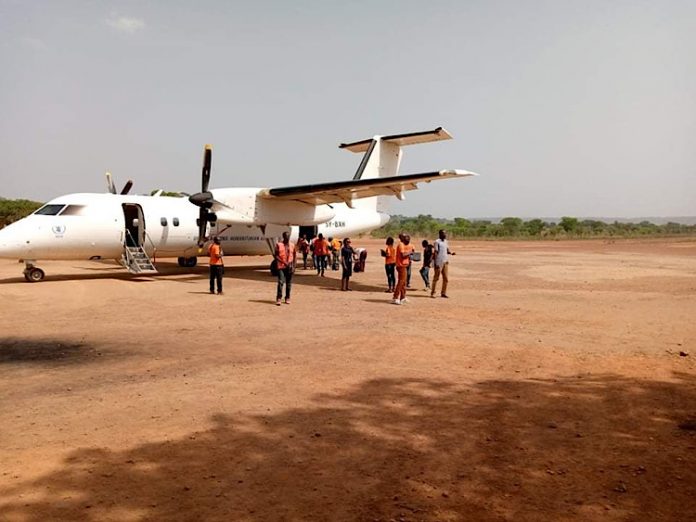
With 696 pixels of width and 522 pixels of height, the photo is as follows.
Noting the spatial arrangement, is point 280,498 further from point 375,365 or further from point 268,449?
point 375,365

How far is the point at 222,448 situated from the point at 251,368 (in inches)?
108

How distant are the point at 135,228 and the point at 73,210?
2.12 meters

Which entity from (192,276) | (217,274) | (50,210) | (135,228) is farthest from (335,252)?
(50,210)

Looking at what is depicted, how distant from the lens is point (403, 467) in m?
4.44

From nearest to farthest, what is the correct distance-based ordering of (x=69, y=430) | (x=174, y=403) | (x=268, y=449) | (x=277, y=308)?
(x=268, y=449) < (x=69, y=430) < (x=174, y=403) < (x=277, y=308)

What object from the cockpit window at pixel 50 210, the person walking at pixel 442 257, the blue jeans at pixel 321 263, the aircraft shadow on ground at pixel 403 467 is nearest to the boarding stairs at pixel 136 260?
the cockpit window at pixel 50 210

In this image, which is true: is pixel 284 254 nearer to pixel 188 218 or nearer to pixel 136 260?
pixel 136 260

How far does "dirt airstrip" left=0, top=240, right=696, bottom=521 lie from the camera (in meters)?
3.92

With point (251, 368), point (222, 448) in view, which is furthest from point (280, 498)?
point (251, 368)

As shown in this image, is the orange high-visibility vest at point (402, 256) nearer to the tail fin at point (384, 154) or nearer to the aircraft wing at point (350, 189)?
the aircraft wing at point (350, 189)

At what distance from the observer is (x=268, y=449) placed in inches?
189

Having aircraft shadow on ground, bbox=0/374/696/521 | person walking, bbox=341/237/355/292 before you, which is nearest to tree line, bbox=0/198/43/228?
person walking, bbox=341/237/355/292

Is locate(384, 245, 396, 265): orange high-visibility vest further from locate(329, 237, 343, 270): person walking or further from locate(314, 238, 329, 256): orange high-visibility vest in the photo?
locate(329, 237, 343, 270): person walking

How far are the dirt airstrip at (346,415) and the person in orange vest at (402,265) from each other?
155cm
